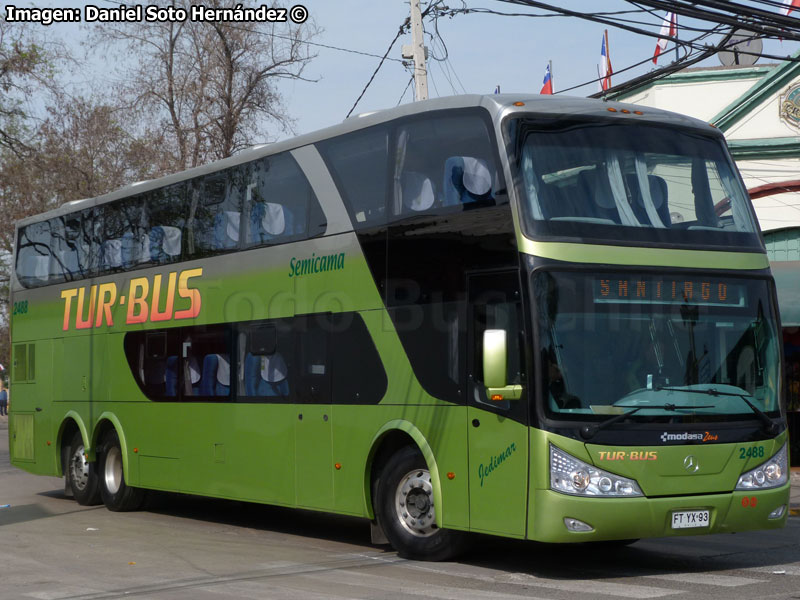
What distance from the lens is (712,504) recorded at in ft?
33.4

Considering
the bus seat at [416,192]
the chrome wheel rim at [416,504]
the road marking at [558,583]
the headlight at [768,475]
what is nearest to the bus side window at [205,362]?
the chrome wheel rim at [416,504]

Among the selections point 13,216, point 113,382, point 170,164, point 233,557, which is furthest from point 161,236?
point 13,216

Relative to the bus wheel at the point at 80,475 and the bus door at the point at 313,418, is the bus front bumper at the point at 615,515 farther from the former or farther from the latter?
the bus wheel at the point at 80,475

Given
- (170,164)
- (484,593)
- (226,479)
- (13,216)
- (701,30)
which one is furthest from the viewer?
(13,216)

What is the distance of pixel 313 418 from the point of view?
12.7 meters

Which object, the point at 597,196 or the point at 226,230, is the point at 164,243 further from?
the point at 597,196

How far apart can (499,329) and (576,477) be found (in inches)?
55.9

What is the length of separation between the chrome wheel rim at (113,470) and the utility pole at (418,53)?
25.7ft

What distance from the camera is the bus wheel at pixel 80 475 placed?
57.4ft

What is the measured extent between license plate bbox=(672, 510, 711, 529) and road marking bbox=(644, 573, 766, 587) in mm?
441

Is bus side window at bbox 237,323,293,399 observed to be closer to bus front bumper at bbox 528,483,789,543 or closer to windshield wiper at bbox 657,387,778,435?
bus front bumper at bbox 528,483,789,543

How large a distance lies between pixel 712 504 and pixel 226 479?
20.3 ft

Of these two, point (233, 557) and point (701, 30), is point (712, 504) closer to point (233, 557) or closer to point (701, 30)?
point (233, 557)

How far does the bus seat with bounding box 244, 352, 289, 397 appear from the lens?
13.3 m
